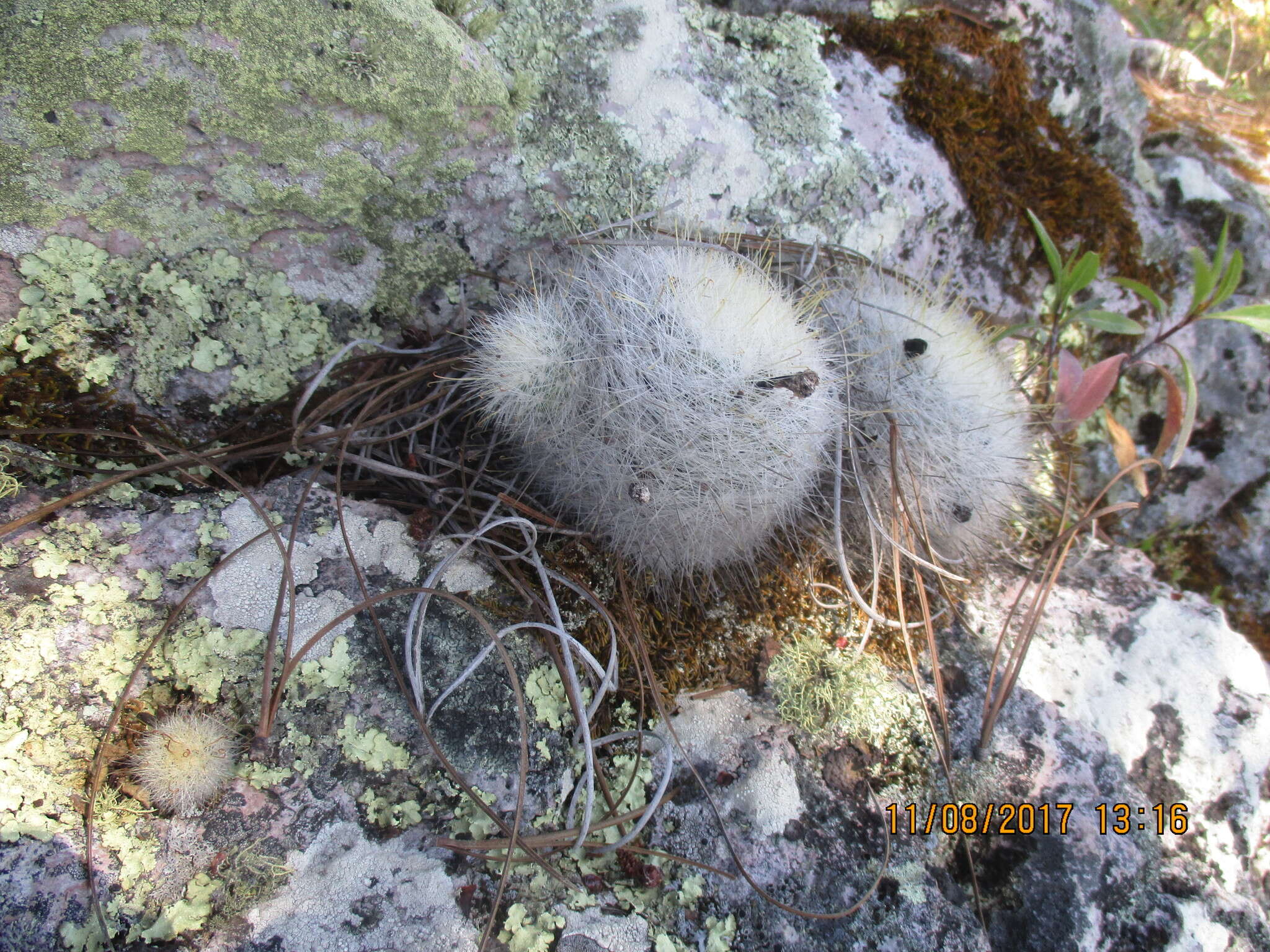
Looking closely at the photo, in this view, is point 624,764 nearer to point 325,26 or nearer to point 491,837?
point 491,837

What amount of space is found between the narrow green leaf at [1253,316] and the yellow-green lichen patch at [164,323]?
2502 millimetres

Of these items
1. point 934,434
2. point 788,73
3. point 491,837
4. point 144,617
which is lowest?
point 491,837

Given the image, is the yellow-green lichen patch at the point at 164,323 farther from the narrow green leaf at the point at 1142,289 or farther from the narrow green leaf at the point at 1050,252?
the narrow green leaf at the point at 1142,289

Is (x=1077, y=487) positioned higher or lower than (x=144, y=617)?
higher

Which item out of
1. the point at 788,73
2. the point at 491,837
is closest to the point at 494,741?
the point at 491,837

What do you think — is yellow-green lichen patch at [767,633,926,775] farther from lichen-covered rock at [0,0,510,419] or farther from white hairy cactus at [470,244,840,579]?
lichen-covered rock at [0,0,510,419]

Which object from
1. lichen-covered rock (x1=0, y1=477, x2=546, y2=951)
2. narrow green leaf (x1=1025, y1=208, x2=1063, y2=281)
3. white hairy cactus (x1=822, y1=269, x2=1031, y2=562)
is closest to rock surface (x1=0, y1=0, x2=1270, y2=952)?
lichen-covered rock (x1=0, y1=477, x2=546, y2=951)

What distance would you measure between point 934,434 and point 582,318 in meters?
0.98

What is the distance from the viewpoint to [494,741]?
4.64 ft

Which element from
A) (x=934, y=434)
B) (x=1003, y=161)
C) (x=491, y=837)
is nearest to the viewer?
(x=491, y=837)

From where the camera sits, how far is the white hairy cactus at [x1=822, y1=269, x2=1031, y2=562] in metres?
1.82

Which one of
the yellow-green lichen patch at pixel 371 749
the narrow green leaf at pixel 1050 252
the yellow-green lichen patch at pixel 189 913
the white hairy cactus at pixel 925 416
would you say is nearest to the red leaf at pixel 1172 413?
the narrow green leaf at pixel 1050 252

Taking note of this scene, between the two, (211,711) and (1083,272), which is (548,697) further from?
(1083,272)

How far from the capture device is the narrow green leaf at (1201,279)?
6.97ft
